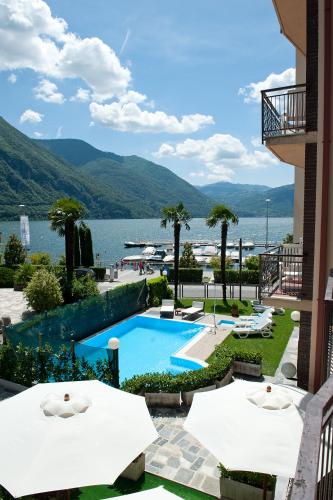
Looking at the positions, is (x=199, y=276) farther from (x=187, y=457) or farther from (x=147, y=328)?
(x=187, y=457)

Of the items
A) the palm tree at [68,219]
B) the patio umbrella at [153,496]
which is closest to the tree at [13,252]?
the palm tree at [68,219]

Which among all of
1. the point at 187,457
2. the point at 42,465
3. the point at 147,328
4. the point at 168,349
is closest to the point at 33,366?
the point at 187,457

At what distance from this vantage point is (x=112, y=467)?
516 cm

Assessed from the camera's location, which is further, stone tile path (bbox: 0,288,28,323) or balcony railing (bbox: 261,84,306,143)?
stone tile path (bbox: 0,288,28,323)

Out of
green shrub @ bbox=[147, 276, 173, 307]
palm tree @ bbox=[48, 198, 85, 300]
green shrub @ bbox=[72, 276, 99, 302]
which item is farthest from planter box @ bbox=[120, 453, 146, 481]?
palm tree @ bbox=[48, 198, 85, 300]

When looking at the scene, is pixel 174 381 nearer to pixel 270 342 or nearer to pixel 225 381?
pixel 225 381

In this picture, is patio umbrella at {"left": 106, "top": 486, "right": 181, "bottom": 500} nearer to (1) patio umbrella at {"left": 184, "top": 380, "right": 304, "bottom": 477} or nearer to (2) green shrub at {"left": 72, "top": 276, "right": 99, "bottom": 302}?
(1) patio umbrella at {"left": 184, "top": 380, "right": 304, "bottom": 477}

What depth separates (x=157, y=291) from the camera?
24406 mm

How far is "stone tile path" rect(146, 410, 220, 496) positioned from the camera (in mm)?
7441

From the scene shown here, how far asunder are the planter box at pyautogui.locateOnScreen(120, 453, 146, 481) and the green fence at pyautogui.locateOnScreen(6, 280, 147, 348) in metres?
5.11

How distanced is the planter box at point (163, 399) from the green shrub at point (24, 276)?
17991mm

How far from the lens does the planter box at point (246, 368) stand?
12.8 m

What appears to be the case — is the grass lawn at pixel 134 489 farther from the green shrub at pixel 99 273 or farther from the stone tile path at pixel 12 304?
the green shrub at pixel 99 273

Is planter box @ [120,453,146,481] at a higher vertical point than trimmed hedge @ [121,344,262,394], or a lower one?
lower
